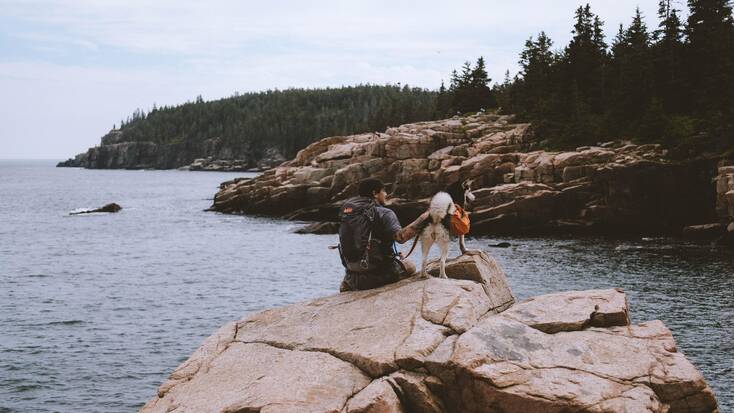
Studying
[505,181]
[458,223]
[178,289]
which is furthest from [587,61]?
[458,223]

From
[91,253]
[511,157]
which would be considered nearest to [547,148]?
[511,157]

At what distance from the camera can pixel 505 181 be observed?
60656 millimetres

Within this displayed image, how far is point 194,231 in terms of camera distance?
2571 inches

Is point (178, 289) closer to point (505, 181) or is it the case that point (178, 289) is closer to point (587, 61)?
point (505, 181)

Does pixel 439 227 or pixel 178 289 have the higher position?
pixel 439 227

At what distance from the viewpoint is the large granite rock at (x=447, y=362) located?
31.7 feet

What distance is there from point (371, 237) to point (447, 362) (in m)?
3.57

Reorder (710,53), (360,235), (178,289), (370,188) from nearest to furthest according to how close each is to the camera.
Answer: (360,235)
(370,188)
(178,289)
(710,53)

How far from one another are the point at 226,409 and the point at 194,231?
2263 inches

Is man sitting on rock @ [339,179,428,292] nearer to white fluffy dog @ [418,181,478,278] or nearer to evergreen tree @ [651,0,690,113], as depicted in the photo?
white fluffy dog @ [418,181,478,278]

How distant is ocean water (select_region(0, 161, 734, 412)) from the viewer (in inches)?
881

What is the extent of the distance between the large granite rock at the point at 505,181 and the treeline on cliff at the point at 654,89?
2630 mm

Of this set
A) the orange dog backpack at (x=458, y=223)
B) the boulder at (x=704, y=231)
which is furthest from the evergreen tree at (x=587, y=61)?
the orange dog backpack at (x=458, y=223)

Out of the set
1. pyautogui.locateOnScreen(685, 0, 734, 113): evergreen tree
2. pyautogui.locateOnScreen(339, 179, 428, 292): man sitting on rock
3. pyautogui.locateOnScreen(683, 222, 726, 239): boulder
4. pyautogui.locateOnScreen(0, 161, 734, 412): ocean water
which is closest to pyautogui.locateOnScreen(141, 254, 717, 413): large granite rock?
pyautogui.locateOnScreen(339, 179, 428, 292): man sitting on rock
